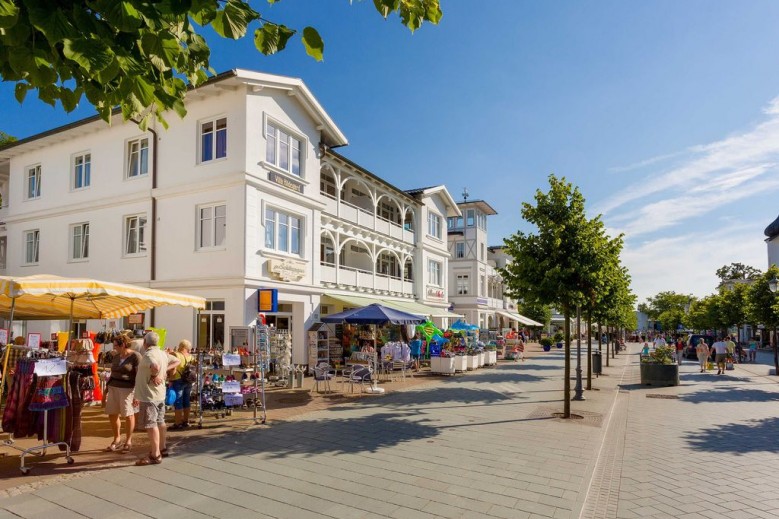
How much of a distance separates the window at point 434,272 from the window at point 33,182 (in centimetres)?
2174

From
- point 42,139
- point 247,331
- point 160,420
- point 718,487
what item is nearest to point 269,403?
point 247,331

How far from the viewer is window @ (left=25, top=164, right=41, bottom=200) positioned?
2180 cm

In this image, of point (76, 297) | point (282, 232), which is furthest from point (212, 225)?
point (76, 297)

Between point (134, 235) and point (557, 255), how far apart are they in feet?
50.6

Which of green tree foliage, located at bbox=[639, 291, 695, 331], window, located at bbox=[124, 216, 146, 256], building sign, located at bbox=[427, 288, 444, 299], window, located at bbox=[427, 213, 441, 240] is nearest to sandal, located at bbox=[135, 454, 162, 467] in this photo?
window, located at bbox=[124, 216, 146, 256]

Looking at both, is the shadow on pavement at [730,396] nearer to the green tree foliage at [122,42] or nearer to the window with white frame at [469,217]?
the green tree foliage at [122,42]

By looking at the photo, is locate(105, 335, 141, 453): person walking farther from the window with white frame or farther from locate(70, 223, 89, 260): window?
the window with white frame

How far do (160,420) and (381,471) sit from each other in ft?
10.7

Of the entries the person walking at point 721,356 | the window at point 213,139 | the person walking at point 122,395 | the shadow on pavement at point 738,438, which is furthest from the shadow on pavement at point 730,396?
the window at point 213,139

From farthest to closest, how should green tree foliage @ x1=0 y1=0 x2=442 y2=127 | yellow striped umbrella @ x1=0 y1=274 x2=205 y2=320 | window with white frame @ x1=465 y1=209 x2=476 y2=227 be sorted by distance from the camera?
window with white frame @ x1=465 y1=209 x2=476 y2=227 → yellow striped umbrella @ x1=0 y1=274 x2=205 y2=320 → green tree foliage @ x1=0 y1=0 x2=442 y2=127

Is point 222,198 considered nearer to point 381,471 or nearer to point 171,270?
point 171,270

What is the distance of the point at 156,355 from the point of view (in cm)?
695

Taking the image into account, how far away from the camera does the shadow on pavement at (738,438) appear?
8.45 meters

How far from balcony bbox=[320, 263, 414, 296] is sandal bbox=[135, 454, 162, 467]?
48.5ft
